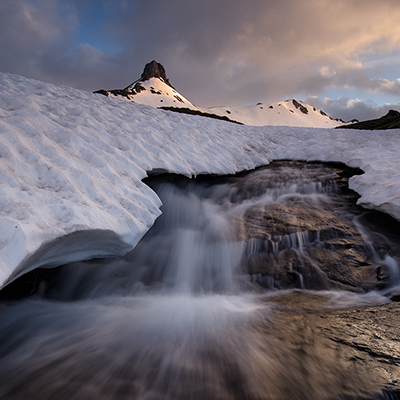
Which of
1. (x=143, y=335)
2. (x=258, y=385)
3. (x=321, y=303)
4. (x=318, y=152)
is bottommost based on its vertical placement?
(x=258, y=385)

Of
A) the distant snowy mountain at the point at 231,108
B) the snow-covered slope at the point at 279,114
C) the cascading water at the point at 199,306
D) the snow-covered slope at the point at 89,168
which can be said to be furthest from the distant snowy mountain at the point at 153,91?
the cascading water at the point at 199,306

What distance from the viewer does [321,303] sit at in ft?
7.38

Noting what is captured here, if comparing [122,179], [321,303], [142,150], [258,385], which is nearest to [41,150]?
[122,179]

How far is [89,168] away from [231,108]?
69470 millimetres

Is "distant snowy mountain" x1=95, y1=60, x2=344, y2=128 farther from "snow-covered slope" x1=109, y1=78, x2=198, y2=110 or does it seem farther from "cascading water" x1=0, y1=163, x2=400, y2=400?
"cascading water" x1=0, y1=163, x2=400, y2=400

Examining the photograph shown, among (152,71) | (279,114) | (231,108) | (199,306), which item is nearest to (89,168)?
(199,306)

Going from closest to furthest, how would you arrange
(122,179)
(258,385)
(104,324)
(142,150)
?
(258,385), (104,324), (122,179), (142,150)

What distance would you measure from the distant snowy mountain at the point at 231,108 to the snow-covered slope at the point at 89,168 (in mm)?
49804

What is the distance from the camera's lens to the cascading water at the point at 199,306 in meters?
1.49

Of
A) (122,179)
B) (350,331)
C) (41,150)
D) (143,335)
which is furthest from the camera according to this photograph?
(122,179)

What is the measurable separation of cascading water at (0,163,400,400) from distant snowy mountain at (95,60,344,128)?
2044 inches

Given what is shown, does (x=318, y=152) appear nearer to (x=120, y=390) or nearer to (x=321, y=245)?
(x=321, y=245)

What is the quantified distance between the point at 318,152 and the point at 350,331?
5.76 meters

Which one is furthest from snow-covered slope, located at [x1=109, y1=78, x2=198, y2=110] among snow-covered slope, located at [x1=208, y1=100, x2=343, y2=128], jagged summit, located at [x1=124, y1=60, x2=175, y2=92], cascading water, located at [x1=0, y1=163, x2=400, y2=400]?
cascading water, located at [x1=0, y1=163, x2=400, y2=400]
